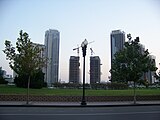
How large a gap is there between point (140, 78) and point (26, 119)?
1676 centimetres

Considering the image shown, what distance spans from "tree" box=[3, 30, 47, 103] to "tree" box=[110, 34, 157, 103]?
8.09 metres

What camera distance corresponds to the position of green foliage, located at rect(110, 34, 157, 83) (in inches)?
951

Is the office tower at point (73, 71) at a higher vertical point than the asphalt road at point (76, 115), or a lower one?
higher

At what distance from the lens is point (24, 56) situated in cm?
2186

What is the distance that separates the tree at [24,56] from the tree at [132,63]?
809cm

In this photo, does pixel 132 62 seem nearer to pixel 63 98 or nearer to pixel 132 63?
pixel 132 63

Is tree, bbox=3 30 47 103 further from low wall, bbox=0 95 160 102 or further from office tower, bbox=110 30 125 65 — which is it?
office tower, bbox=110 30 125 65

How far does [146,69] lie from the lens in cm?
2444

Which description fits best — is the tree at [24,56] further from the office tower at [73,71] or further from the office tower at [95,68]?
the office tower at [73,71]

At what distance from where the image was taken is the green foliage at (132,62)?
24156 millimetres

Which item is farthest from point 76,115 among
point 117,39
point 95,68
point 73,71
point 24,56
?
point 73,71

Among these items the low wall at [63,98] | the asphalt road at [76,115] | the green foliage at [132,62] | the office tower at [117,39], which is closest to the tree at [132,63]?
the green foliage at [132,62]

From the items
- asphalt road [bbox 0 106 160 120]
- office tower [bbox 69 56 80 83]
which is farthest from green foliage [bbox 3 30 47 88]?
office tower [bbox 69 56 80 83]

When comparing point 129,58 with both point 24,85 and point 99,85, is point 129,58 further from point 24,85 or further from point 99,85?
point 99,85
